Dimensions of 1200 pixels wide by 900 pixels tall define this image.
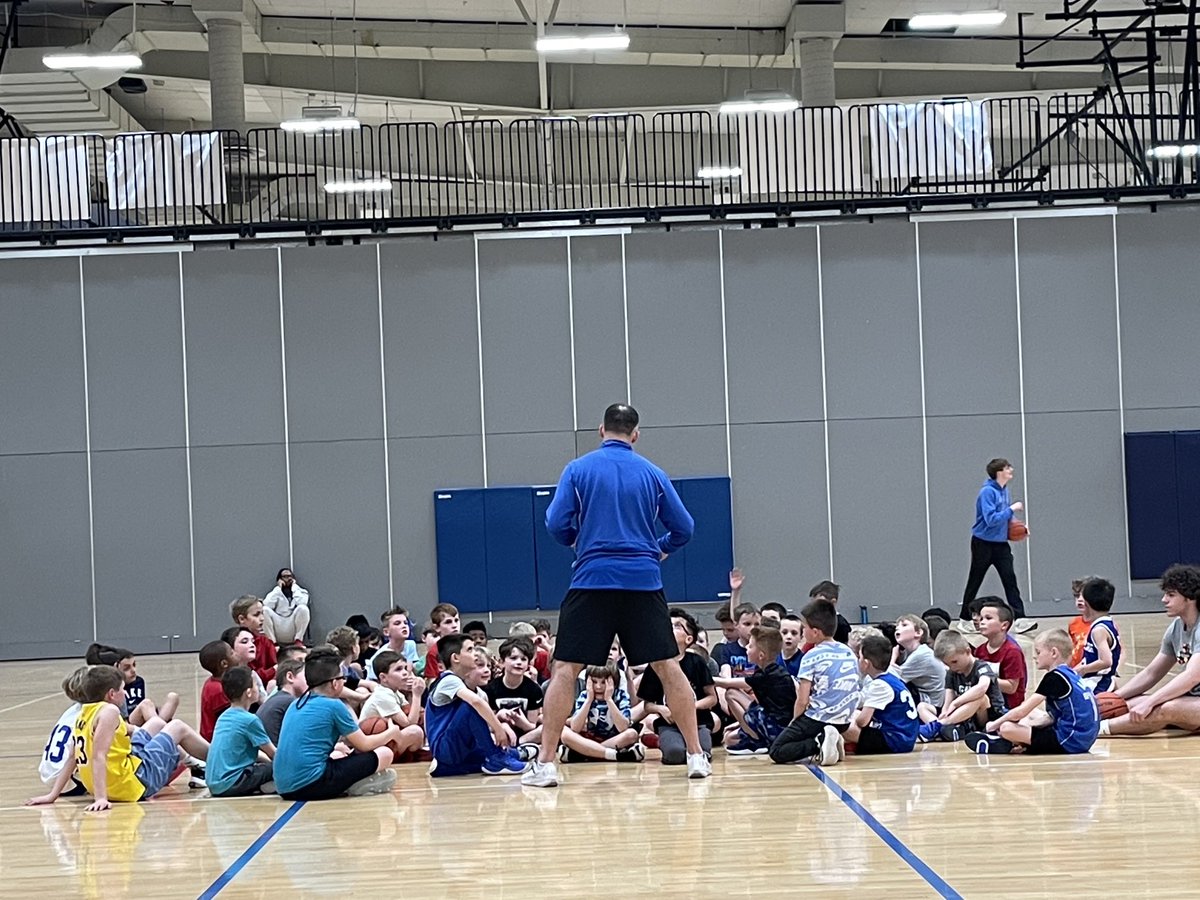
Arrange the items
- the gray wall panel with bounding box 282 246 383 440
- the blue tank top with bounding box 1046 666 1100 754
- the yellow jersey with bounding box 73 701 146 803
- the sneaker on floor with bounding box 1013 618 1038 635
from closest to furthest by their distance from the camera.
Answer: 1. the yellow jersey with bounding box 73 701 146 803
2. the blue tank top with bounding box 1046 666 1100 754
3. the sneaker on floor with bounding box 1013 618 1038 635
4. the gray wall panel with bounding box 282 246 383 440

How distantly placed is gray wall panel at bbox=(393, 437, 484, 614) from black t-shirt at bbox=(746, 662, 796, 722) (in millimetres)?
10352

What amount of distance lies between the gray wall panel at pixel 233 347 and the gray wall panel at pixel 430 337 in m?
1.47

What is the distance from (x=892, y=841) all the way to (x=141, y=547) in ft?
46.8

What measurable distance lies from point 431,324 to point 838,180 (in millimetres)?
5616

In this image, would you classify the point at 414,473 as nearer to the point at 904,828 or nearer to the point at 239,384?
the point at 239,384

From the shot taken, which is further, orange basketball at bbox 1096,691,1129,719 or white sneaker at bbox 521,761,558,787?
orange basketball at bbox 1096,691,1129,719

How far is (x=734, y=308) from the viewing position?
18469mm

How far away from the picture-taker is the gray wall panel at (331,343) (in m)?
18.4

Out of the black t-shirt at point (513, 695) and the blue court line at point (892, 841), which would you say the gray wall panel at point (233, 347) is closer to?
the black t-shirt at point (513, 695)

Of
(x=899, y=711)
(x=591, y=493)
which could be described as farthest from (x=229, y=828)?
(x=899, y=711)

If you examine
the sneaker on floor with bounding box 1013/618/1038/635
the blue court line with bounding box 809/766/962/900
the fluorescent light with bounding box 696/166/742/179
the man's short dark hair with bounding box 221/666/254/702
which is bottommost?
the sneaker on floor with bounding box 1013/618/1038/635

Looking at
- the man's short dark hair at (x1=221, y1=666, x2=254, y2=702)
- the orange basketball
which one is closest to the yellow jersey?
the man's short dark hair at (x1=221, y1=666, x2=254, y2=702)

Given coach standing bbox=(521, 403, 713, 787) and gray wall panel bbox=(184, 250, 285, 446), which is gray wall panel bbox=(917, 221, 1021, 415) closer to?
gray wall panel bbox=(184, 250, 285, 446)

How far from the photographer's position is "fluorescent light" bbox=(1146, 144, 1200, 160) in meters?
17.0
